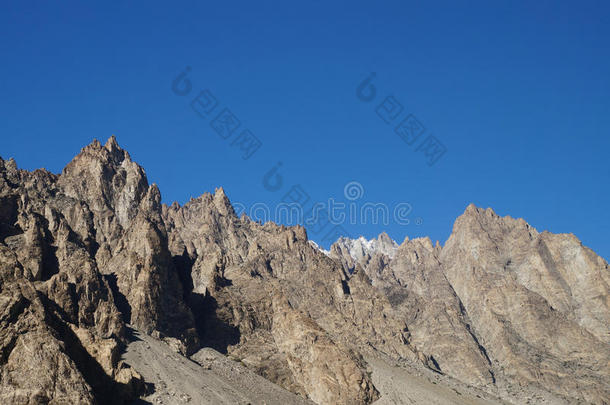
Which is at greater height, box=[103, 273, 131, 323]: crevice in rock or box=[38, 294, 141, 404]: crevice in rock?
box=[103, 273, 131, 323]: crevice in rock

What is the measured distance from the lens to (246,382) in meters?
120

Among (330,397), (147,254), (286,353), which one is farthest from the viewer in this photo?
(147,254)

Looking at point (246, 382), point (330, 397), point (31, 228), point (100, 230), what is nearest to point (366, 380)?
point (330, 397)

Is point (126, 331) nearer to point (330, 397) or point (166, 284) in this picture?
point (166, 284)

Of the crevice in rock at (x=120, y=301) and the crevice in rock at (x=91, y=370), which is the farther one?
the crevice in rock at (x=120, y=301)

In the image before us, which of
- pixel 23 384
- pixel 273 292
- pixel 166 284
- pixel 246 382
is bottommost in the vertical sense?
pixel 23 384

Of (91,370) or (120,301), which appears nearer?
(91,370)

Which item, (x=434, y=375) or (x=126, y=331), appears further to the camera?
(x=434, y=375)

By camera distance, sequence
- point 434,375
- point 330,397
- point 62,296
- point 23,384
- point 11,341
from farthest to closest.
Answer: point 434,375 → point 330,397 → point 62,296 → point 11,341 → point 23,384

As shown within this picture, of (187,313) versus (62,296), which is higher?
(187,313)

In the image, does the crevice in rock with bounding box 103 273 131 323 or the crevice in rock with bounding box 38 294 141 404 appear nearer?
the crevice in rock with bounding box 38 294 141 404

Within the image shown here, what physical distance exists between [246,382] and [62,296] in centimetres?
3891

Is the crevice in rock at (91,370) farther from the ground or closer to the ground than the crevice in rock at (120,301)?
closer to the ground

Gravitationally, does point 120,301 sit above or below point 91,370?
above
